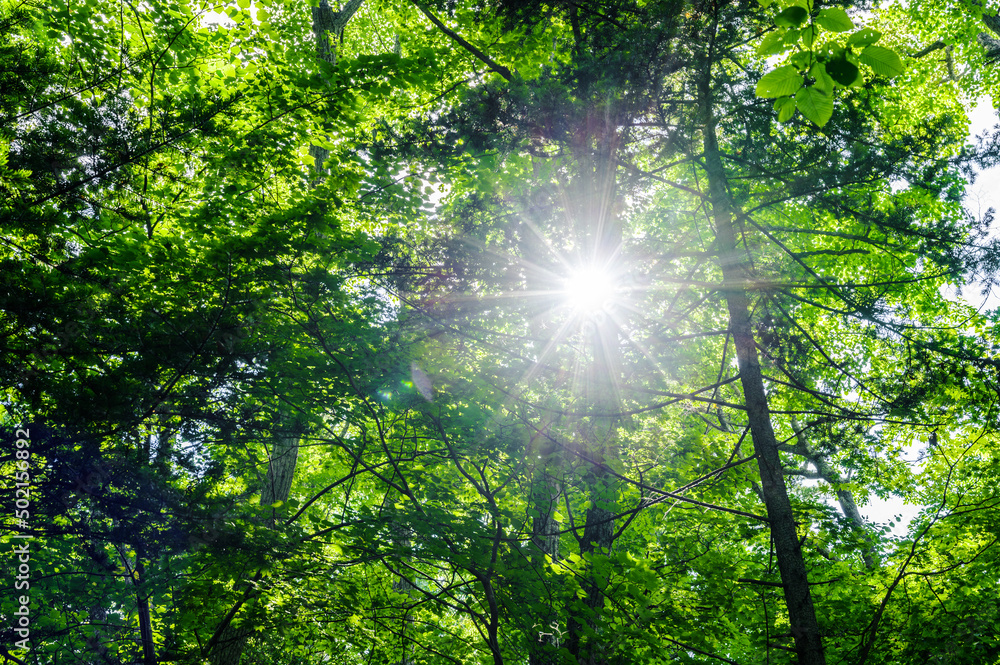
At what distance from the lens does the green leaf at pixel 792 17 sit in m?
1.32

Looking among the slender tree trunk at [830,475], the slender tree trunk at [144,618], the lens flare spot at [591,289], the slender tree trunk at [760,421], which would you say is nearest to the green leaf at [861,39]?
the slender tree trunk at [830,475]

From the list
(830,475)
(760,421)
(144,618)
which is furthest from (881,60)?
(830,475)

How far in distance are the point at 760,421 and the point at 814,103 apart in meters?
3.20

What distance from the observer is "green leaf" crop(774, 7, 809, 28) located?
1.32 metres

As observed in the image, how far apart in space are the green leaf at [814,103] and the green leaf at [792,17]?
180 millimetres

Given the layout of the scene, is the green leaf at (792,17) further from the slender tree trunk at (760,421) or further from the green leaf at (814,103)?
the slender tree trunk at (760,421)

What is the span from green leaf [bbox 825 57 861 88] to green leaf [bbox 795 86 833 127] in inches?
2.2

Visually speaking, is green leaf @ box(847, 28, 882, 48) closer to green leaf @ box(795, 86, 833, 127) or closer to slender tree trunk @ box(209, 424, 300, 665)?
green leaf @ box(795, 86, 833, 127)

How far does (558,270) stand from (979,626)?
4976 mm

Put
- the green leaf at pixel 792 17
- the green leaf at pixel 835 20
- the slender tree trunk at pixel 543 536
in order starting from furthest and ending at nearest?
the slender tree trunk at pixel 543 536, the green leaf at pixel 792 17, the green leaf at pixel 835 20

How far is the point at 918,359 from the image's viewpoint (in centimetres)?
407

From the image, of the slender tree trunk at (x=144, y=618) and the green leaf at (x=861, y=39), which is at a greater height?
the green leaf at (x=861, y=39)

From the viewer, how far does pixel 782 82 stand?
1.38 metres

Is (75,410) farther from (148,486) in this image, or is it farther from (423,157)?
(423,157)
